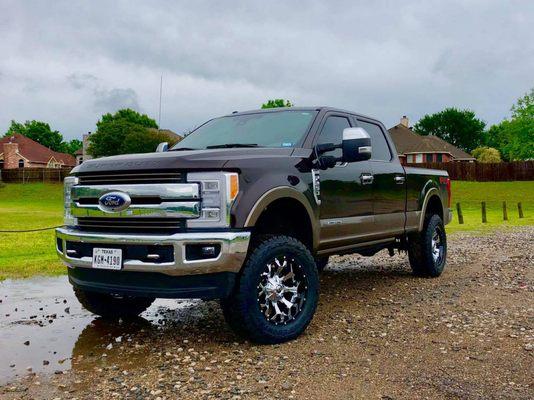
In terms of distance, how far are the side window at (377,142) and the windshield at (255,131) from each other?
51.7 inches

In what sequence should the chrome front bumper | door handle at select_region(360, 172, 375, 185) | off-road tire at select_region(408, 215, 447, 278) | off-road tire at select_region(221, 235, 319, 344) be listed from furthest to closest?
off-road tire at select_region(408, 215, 447, 278) < door handle at select_region(360, 172, 375, 185) < off-road tire at select_region(221, 235, 319, 344) < the chrome front bumper

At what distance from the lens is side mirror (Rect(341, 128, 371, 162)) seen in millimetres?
5543

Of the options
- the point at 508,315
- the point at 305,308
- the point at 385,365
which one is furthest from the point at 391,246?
the point at 385,365

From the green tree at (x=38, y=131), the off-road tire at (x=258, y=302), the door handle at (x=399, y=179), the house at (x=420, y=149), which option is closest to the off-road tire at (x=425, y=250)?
the door handle at (x=399, y=179)

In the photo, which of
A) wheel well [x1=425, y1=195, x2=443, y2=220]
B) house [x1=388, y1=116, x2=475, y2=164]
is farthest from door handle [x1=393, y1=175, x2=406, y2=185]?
house [x1=388, y1=116, x2=475, y2=164]

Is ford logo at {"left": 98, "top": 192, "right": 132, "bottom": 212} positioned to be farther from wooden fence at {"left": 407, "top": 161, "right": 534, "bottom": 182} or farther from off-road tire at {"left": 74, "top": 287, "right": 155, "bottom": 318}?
wooden fence at {"left": 407, "top": 161, "right": 534, "bottom": 182}

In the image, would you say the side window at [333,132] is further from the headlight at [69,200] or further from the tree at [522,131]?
the tree at [522,131]

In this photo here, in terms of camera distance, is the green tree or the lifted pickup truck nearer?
the lifted pickup truck

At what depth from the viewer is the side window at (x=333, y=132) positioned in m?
6.12

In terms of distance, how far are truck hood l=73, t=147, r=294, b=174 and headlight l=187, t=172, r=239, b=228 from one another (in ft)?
0.31

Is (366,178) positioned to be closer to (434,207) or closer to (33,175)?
(434,207)

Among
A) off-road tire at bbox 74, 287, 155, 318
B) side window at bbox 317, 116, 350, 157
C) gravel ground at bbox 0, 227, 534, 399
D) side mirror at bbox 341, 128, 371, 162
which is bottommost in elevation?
gravel ground at bbox 0, 227, 534, 399

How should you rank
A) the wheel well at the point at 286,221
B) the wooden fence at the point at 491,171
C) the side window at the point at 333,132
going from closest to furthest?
1. the wheel well at the point at 286,221
2. the side window at the point at 333,132
3. the wooden fence at the point at 491,171

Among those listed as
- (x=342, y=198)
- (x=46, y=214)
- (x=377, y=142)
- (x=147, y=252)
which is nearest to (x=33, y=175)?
(x=46, y=214)
